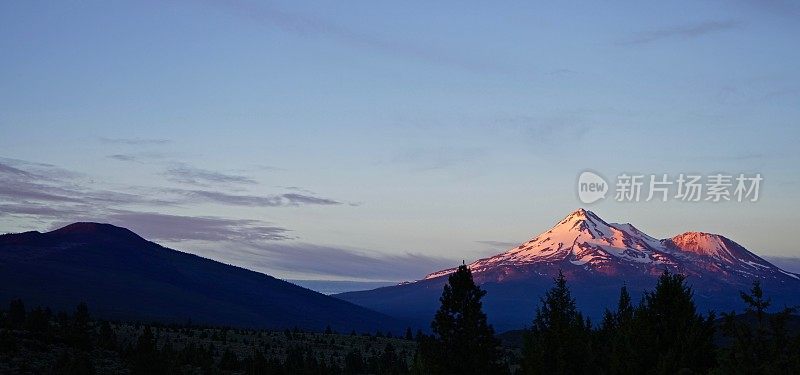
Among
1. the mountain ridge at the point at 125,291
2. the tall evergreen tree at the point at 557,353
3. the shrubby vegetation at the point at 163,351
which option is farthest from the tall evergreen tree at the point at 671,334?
the mountain ridge at the point at 125,291

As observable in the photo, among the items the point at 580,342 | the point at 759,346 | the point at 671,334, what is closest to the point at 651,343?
the point at 671,334

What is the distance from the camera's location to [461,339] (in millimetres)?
27922

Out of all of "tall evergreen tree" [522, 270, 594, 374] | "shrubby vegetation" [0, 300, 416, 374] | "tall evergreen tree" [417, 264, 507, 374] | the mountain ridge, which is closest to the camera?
"tall evergreen tree" [417, 264, 507, 374]

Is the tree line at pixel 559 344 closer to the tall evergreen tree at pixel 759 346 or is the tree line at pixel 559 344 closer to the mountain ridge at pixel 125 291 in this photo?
the tall evergreen tree at pixel 759 346

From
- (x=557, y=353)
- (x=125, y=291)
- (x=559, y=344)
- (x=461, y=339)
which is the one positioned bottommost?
(x=557, y=353)

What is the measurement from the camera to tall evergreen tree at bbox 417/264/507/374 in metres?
27.7

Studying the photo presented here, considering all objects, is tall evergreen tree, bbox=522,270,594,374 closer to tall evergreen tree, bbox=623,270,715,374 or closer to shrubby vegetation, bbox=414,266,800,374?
shrubby vegetation, bbox=414,266,800,374

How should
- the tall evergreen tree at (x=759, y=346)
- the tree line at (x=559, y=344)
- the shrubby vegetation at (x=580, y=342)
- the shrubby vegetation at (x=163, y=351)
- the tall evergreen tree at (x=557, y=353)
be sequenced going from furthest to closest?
the shrubby vegetation at (x=163, y=351) → the tall evergreen tree at (x=557, y=353) → the shrubby vegetation at (x=580, y=342) → the tree line at (x=559, y=344) → the tall evergreen tree at (x=759, y=346)

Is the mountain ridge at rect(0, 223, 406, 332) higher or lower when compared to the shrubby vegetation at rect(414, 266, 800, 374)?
higher

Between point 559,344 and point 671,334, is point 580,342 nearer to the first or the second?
point 559,344

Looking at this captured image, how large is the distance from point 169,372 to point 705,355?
74.3 ft

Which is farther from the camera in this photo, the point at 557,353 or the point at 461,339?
the point at 557,353

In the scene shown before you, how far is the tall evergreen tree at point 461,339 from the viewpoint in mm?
27719

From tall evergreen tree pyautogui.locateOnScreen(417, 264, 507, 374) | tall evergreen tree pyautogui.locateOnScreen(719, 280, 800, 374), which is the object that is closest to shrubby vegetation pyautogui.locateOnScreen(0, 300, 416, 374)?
tall evergreen tree pyautogui.locateOnScreen(417, 264, 507, 374)
